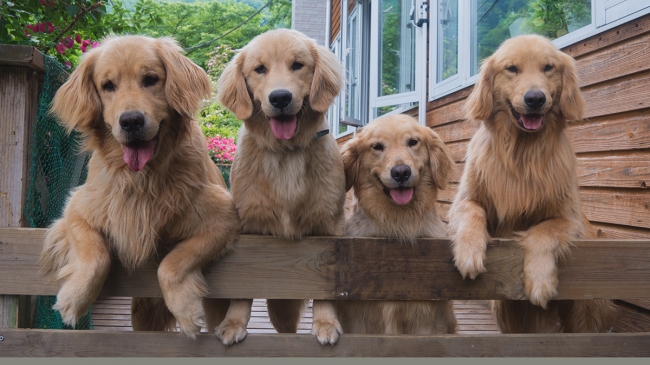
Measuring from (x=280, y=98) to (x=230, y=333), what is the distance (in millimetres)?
1025

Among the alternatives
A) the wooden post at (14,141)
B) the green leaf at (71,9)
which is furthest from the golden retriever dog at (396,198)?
the green leaf at (71,9)

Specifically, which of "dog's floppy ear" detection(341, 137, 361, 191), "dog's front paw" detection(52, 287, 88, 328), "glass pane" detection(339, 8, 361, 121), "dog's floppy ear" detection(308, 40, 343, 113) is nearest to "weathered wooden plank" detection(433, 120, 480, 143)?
"dog's floppy ear" detection(341, 137, 361, 191)

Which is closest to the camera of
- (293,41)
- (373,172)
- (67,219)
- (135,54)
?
(135,54)

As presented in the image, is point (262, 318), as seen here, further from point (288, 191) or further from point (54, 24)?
point (54, 24)

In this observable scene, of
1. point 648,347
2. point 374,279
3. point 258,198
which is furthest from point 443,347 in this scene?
point 258,198

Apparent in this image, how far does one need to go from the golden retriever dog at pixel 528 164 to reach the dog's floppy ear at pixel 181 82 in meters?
1.33

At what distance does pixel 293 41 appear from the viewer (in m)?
2.54

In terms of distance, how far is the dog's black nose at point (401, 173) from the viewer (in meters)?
2.62

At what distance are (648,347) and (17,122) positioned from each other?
9.49ft

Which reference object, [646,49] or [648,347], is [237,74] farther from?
[648,347]

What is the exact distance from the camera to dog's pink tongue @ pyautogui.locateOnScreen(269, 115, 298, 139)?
7.78 ft

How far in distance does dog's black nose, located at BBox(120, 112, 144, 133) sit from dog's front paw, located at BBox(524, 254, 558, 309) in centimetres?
171

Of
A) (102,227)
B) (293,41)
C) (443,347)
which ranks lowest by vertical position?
(443,347)

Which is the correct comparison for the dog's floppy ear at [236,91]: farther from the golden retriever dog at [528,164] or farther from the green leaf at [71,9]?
the green leaf at [71,9]
